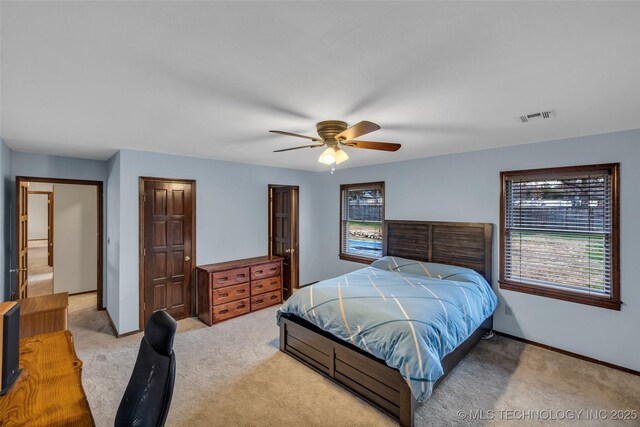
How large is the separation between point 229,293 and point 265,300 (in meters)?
0.68

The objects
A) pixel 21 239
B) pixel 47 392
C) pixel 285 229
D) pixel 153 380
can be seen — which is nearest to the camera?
pixel 153 380

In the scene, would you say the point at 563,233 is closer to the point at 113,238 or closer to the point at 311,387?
the point at 311,387

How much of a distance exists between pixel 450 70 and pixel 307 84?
0.83 metres

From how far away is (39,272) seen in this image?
23.0 feet

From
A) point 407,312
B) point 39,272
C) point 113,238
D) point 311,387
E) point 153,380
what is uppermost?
point 113,238

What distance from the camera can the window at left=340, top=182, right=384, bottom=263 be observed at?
5.07m

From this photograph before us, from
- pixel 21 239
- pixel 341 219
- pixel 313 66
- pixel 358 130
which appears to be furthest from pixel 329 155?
pixel 21 239

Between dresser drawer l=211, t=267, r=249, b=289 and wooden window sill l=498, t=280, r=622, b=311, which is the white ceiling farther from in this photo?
dresser drawer l=211, t=267, r=249, b=289

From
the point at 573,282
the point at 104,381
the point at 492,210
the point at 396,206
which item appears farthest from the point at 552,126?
the point at 104,381

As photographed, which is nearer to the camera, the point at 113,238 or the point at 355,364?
the point at 355,364

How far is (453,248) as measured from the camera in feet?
13.2

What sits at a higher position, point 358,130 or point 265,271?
point 358,130

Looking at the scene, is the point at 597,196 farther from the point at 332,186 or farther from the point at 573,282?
the point at 332,186

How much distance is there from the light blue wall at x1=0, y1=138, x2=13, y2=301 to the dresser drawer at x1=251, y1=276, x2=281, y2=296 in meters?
2.88
